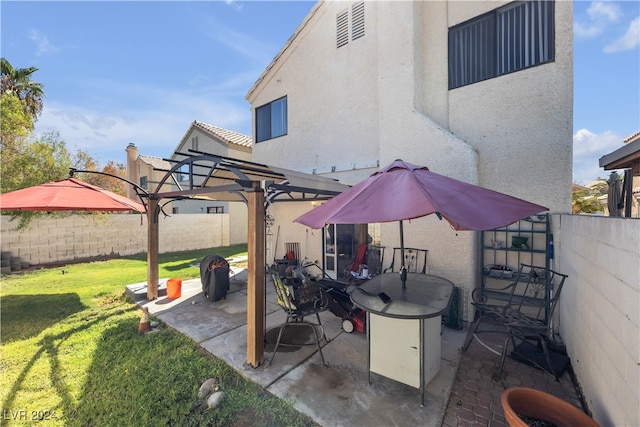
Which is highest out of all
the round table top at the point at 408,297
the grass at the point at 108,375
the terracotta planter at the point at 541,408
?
the round table top at the point at 408,297

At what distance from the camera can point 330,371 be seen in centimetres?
361

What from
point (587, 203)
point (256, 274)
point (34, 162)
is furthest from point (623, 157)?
point (34, 162)

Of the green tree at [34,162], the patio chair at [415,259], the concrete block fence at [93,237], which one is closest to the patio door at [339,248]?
the patio chair at [415,259]

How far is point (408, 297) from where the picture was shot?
3.45 meters

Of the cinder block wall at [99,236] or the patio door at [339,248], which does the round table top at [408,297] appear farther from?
the cinder block wall at [99,236]

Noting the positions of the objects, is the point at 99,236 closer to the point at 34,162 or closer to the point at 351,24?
the point at 34,162

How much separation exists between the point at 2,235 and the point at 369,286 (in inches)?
563

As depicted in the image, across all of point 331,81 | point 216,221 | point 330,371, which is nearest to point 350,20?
point 331,81

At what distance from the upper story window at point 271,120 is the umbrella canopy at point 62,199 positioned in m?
5.37

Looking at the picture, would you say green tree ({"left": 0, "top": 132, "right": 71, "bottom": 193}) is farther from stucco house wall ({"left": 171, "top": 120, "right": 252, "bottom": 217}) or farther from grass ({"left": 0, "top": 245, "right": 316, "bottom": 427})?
stucco house wall ({"left": 171, "top": 120, "right": 252, "bottom": 217})

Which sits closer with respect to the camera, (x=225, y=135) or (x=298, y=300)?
(x=298, y=300)

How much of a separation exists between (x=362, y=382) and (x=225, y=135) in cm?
1579

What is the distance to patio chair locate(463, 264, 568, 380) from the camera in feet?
11.3

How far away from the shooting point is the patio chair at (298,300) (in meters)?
4.06
